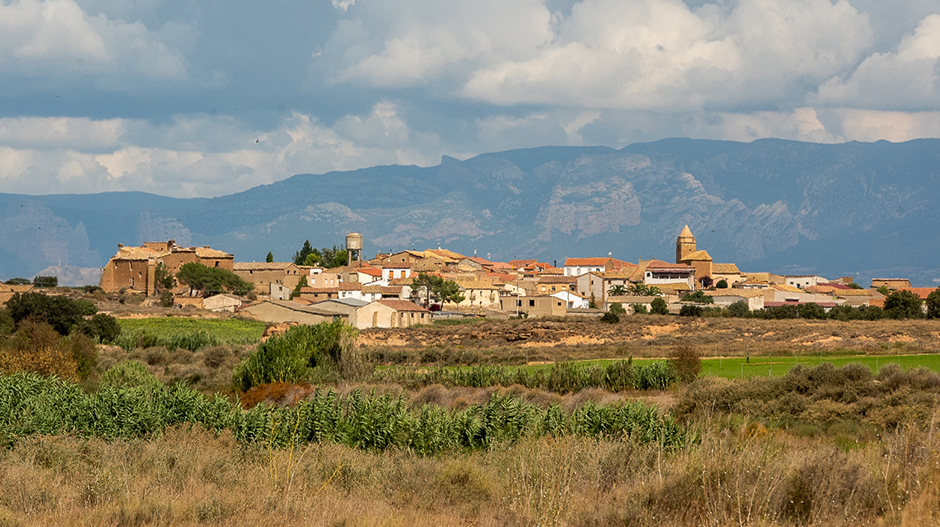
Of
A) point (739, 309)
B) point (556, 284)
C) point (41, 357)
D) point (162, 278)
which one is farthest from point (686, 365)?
point (556, 284)

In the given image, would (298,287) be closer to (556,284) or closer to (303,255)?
(303,255)

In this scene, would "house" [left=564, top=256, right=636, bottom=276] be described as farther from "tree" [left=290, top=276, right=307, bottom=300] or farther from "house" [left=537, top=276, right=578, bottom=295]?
"tree" [left=290, top=276, right=307, bottom=300]

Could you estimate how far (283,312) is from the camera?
2899 inches

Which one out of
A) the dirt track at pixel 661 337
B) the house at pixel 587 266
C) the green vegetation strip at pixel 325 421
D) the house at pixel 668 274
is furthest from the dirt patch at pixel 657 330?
the house at pixel 587 266

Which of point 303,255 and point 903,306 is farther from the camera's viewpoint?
point 303,255

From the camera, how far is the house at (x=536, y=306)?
88.0 meters

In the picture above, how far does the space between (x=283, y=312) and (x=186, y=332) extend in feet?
52.7

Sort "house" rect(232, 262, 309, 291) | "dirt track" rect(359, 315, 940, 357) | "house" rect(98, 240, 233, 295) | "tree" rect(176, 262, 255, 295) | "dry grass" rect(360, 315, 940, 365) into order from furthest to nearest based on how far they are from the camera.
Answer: "house" rect(232, 262, 309, 291)
"house" rect(98, 240, 233, 295)
"tree" rect(176, 262, 255, 295)
"dirt track" rect(359, 315, 940, 357)
"dry grass" rect(360, 315, 940, 365)

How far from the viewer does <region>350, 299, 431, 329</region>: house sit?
7050 cm

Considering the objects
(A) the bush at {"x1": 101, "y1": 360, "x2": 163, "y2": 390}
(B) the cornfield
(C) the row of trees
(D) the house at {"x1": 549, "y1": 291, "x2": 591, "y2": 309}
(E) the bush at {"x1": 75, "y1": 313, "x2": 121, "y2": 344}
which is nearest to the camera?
(A) the bush at {"x1": 101, "y1": 360, "x2": 163, "y2": 390}

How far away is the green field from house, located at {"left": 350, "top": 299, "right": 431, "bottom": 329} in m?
7.24

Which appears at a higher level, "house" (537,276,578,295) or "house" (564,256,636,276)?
"house" (564,256,636,276)

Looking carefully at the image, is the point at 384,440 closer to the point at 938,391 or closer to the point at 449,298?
the point at 938,391

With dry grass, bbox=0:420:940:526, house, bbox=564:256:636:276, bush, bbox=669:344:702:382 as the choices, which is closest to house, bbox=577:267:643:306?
house, bbox=564:256:636:276
